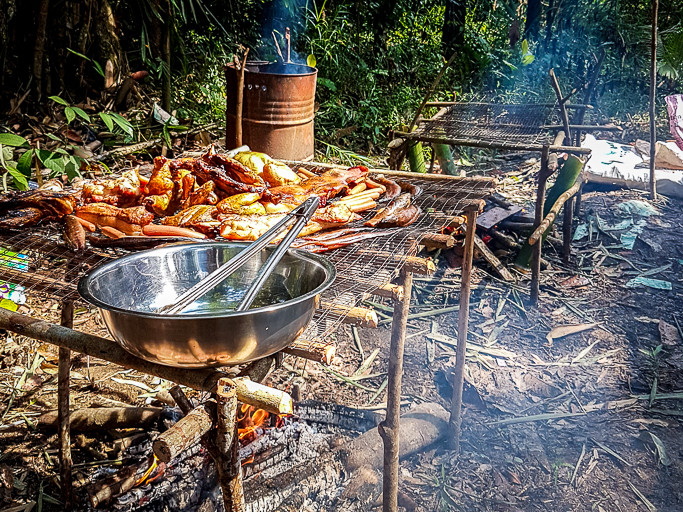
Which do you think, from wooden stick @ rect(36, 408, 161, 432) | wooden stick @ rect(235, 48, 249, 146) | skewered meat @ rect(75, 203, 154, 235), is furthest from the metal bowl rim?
wooden stick @ rect(235, 48, 249, 146)

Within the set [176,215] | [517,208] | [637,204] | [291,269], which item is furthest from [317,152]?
[291,269]

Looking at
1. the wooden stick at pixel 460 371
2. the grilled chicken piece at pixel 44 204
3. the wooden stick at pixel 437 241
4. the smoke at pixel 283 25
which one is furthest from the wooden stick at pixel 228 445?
the smoke at pixel 283 25

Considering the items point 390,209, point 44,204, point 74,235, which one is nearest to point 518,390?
point 390,209

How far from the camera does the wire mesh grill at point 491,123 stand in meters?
5.91

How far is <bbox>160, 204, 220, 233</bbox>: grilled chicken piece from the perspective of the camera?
2678mm

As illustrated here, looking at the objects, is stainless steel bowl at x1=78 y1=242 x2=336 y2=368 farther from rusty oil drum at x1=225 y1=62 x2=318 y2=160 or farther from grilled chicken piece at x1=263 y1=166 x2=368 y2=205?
rusty oil drum at x1=225 y1=62 x2=318 y2=160

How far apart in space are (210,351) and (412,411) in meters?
2.82

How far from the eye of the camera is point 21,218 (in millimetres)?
2648

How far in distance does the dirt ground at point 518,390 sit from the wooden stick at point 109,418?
10 cm

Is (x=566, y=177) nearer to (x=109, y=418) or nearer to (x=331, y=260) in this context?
(x=331, y=260)

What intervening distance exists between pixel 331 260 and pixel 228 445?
104 cm

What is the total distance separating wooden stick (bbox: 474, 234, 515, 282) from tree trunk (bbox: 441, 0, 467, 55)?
21.3 ft

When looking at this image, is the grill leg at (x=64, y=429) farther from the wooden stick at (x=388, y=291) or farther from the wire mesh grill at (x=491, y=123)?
the wire mesh grill at (x=491, y=123)

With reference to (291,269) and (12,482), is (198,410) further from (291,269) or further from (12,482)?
(12,482)
